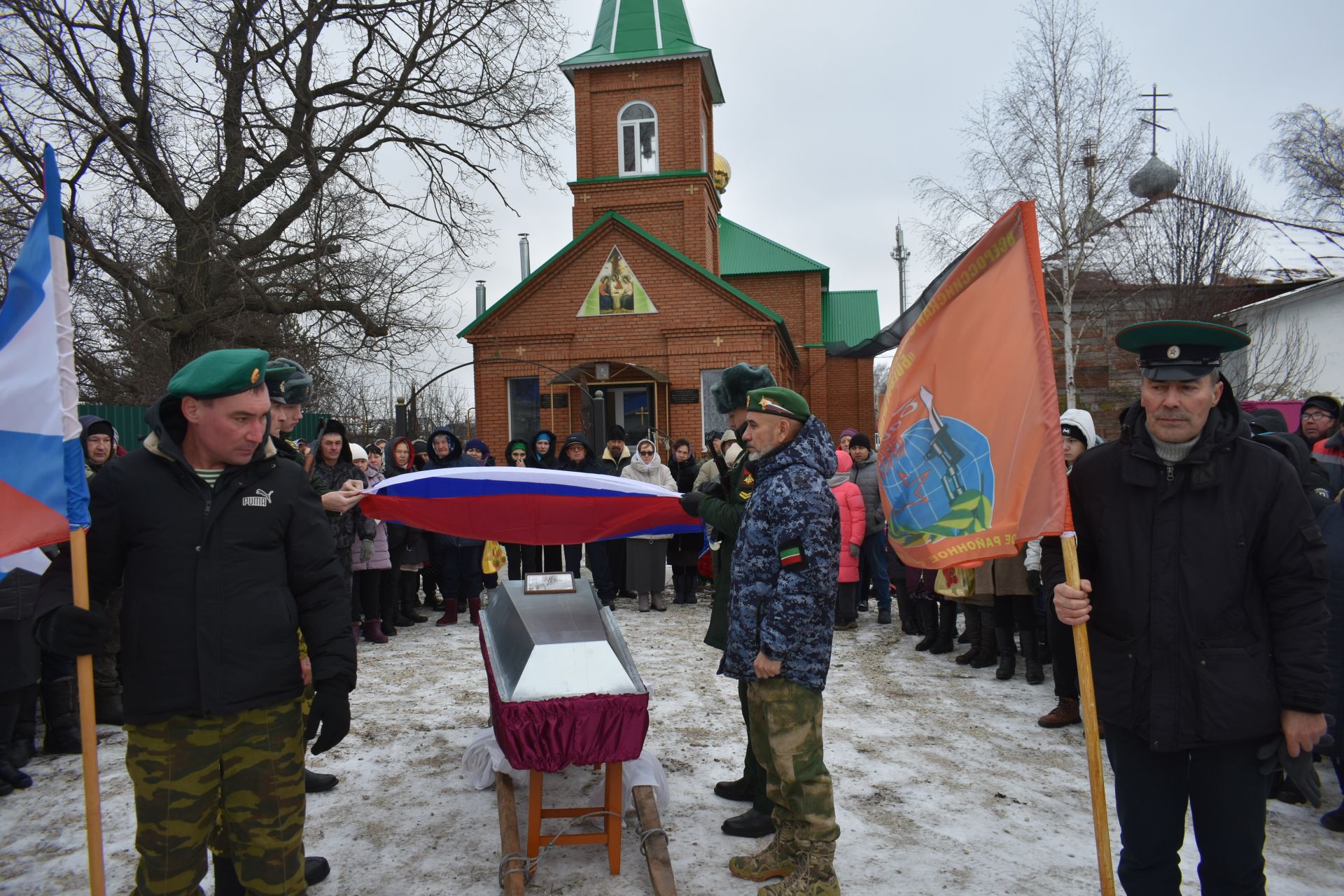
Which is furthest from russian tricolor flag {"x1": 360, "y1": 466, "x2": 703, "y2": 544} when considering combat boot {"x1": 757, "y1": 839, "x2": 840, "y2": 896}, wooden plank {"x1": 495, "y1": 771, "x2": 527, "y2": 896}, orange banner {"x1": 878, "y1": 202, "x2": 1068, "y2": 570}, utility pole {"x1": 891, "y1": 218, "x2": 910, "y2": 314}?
utility pole {"x1": 891, "y1": 218, "x2": 910, "y2": 314}

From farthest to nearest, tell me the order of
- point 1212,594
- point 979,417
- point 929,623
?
Answer: point 929,623 < point 979,417 < point 1212,594

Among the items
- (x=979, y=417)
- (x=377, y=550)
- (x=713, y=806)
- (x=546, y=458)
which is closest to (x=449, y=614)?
(x=377, y=550)

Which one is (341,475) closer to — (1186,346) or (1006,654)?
(1006,654)

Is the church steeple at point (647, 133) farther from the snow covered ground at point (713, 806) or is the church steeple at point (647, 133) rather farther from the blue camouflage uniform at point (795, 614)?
the blue camouflage uniform at point (795, 614)

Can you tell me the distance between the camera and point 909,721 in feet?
19.6

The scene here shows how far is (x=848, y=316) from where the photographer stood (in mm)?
35125

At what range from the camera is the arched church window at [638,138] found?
25312 mm

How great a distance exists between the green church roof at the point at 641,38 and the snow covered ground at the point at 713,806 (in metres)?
22.6

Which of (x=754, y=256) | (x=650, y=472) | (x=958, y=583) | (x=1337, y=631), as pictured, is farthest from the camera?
(x=754, y=256)

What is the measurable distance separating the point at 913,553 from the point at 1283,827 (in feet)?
9.18

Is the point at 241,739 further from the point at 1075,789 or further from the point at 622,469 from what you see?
the point at 622,469

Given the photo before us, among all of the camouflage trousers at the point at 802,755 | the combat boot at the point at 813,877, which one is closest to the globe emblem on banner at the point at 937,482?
the camouflage trousers at the point at 802,755

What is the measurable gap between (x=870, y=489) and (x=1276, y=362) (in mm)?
15147

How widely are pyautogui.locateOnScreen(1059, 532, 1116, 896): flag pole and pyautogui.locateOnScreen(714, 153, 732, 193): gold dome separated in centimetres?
3669
